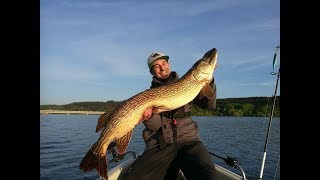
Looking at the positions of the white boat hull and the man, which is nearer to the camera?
the man

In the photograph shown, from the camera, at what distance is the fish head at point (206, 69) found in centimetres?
465

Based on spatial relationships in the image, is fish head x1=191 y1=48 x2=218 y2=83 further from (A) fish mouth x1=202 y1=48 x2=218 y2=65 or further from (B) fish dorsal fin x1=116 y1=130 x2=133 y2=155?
(B) fish dorsal fin x1=116 y1=130 x2=133 y2=155

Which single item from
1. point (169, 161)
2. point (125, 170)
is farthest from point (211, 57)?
point (125, 170)

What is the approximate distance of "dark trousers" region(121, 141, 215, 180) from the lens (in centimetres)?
466

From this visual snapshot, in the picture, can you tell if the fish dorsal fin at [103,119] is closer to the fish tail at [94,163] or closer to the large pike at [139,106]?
the large pike at [139,106]

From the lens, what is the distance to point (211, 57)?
4664 mm

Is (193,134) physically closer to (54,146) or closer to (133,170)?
(133,170)

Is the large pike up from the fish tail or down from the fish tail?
up

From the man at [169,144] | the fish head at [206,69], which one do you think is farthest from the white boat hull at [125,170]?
the fish head at [206,69]

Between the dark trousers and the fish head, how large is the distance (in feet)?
3.21

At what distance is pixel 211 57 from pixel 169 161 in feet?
5.35

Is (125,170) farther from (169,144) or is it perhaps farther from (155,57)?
(155,57)

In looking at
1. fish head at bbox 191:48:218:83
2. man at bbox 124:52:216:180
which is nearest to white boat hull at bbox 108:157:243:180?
man at bbox 124:52:216:180

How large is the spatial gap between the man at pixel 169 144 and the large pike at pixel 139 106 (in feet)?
0.90
